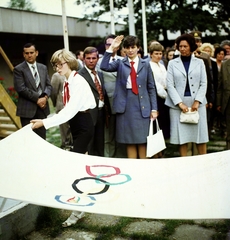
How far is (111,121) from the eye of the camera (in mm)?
4969

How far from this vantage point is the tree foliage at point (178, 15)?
16.9m

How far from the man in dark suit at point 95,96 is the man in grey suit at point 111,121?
0.11m

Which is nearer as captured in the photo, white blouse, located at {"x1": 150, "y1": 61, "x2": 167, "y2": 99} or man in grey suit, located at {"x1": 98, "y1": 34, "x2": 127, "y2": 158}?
man in grey suit, located at {"x1": 98, "y1": 34, "x2": 127, "y2": 158}

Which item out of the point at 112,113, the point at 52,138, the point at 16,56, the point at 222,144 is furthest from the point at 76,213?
the point at 16,56

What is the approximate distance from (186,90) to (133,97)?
2.11 feet

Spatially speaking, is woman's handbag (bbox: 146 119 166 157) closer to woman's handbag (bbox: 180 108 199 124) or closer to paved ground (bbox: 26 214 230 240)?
woman's handbag (bbox: 180 108 199 124)

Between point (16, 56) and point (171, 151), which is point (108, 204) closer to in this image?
point (171, 151)

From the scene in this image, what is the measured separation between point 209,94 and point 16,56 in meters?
11.3

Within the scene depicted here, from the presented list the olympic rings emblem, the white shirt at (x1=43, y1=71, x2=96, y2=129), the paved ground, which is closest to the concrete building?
the white shirt at (x1=43, y1=71, x2=96, y2=129)

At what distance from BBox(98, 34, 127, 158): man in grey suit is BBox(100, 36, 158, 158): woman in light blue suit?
0.29m

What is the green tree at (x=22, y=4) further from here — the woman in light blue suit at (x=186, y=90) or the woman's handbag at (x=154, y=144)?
the woman's handbag at (x=154, y=144)

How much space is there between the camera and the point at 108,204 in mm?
2371

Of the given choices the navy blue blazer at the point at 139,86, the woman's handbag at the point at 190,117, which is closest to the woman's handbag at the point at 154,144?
the navy blue blazer at the point at 139,86

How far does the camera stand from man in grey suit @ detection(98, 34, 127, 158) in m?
4.77
